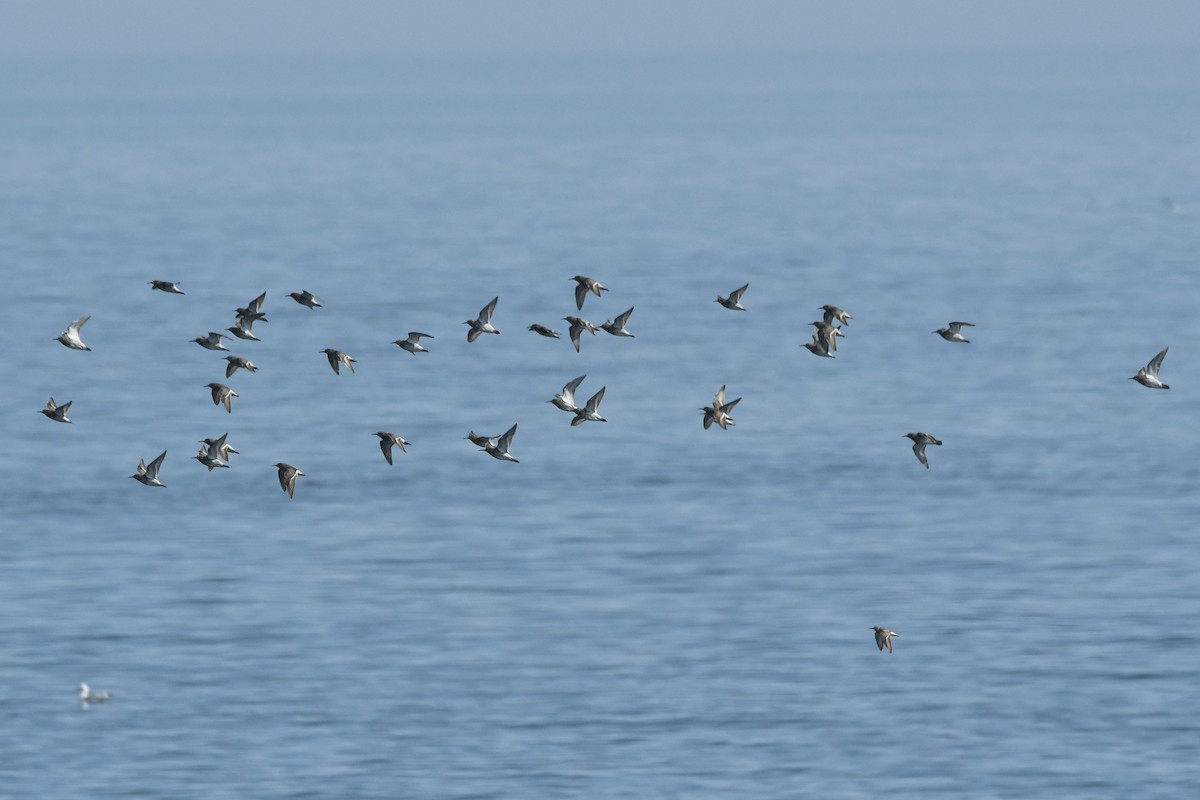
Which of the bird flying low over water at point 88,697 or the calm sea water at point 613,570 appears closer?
the calm sea water at point 613,570

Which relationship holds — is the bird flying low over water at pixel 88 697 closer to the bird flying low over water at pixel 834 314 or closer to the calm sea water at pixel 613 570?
the calm sea water at pixel 613 570

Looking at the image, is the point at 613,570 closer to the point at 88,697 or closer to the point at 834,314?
the point at 88,697

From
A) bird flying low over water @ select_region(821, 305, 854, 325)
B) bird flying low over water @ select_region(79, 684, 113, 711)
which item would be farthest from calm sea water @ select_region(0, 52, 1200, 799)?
bird flying low over water @ select_region(821, 305, 854, 325)

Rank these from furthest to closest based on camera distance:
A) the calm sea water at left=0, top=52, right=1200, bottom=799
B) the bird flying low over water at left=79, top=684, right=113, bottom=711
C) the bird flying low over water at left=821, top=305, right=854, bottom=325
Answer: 1. the bird flying low over water at left=79, top=684, right=113, bottom=711
2. the calm sea water at left=0, top=52, right=1200, bottom=799
3. the bird flying low over water at left=821, top=305, right=854, bottom=325

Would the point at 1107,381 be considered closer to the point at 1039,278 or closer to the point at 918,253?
the point at 1039,278

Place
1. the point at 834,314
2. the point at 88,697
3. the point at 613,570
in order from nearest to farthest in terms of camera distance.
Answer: the point at 834,314, the point at 88,697, the point at 613,570

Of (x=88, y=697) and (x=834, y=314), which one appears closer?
(x=834, y=314)

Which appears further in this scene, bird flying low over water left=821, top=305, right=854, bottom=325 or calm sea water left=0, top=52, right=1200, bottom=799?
calm sea water left=0, top=52, right=1200, bottom=799

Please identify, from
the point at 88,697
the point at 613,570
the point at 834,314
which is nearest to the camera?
the point at 834,314

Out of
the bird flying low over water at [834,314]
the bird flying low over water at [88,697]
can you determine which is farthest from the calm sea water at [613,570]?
the bird flying low over water at [834,314]

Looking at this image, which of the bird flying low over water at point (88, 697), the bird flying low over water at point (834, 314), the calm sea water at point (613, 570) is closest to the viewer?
the bird flying low over water at point (834, 314)

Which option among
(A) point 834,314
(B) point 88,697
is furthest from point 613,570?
(A) point 834,314

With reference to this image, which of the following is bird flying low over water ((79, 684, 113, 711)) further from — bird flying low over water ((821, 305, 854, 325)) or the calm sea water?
bird flying low over water ((821, 305, 854, 325))

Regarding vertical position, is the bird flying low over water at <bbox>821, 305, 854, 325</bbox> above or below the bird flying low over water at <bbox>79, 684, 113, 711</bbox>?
above
